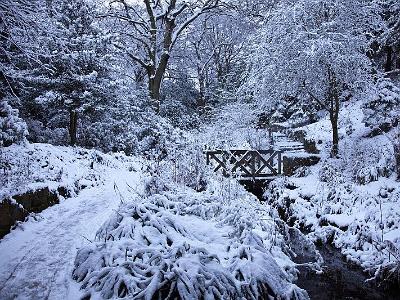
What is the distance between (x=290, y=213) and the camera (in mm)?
9914

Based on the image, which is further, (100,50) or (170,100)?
(170,100)

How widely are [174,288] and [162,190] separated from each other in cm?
354

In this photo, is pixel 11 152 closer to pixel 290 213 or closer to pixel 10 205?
pixel 10 205

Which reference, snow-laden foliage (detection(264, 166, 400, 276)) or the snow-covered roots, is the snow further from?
the snow-covered roots

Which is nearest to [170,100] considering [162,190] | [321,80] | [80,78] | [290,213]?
[80,78]

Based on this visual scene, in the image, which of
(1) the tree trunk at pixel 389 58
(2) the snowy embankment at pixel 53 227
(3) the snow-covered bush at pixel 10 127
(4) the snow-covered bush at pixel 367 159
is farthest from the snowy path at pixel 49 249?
(1) the tree trunk at pixel 389 58

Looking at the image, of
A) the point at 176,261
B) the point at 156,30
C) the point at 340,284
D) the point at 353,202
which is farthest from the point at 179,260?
the point at 156,30

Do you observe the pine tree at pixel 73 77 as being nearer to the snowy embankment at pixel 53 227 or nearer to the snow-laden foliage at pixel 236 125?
the snowy embankment at pixel 53 227

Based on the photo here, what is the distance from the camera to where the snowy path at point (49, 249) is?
4031 mm

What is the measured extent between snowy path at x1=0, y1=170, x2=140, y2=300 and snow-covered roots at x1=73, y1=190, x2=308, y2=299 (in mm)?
291

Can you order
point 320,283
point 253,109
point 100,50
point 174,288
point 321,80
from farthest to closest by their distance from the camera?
point 253,109, point 100,50, point 321,80, point 320,283, point 174,288

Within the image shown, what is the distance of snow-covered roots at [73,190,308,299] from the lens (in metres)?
3.65

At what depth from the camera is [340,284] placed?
588cm

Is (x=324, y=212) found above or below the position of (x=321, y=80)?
below
